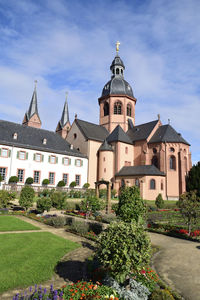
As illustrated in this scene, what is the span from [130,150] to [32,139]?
69.7 feet

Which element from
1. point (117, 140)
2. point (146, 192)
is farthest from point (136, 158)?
point (146, 192)

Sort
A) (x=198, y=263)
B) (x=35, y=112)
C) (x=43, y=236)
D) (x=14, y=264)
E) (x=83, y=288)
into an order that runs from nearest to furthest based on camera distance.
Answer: (x=83, y=288) → (x=14, y=264) → (x=198, y=263) → (x=43, y=236) → (x=35, y=112)

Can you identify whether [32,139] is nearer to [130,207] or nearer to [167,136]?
[167,136]

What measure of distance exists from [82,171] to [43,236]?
31.0 m

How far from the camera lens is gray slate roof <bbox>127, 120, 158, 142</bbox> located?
47.3 metres

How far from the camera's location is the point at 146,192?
38406 millimetres

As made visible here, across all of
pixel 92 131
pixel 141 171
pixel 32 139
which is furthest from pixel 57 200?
pixel 92 131

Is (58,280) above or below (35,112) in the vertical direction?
below

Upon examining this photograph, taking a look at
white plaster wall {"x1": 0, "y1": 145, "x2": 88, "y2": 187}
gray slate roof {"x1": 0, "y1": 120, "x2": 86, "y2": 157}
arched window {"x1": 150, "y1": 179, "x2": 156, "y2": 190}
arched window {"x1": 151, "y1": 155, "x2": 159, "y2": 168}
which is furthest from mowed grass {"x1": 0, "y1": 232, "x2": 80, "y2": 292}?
arched window {"x1": 151, "y1": 155, "x2": 159, "y2": 168}

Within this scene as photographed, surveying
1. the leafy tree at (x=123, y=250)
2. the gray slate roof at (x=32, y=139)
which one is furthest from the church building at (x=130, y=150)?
the leafy tree at (x=123, y=250)

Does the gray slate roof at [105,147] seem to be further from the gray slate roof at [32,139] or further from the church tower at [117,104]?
the church tower at [117,104]

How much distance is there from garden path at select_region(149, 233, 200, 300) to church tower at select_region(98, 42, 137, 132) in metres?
41.4

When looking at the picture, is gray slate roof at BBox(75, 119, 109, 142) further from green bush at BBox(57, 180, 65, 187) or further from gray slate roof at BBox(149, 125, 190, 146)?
green bush at BBox(57, 180, 65, 187)

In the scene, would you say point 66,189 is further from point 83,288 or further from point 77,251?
point 83,288
